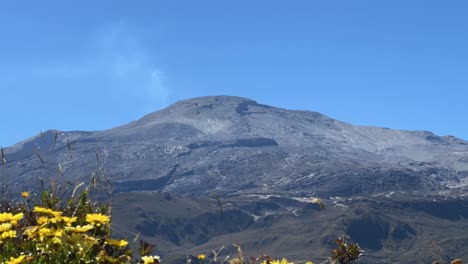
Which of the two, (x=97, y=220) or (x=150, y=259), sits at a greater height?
(x=97, y=220)

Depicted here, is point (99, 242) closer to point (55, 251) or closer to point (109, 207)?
point (55, 251)

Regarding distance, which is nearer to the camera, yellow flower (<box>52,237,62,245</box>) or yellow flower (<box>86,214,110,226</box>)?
yellow flower (<box>52,237,62,245</box>)

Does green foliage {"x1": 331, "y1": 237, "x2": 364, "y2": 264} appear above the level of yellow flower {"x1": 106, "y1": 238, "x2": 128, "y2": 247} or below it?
below

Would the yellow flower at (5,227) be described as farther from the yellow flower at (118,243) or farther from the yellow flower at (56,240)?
the yellow flower at (118,243)

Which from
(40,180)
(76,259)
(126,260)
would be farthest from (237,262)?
(40,180)

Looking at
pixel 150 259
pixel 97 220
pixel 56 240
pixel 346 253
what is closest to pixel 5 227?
pixel 56 240

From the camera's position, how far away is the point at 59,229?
17.5 ft

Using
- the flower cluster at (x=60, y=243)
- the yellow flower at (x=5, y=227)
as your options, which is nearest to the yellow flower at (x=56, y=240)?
the flower cluster at (x=60, y=243)

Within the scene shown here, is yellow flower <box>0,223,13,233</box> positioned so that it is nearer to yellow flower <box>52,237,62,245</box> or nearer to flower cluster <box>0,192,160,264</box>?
flower cluster <box>0,192,160,264</box>

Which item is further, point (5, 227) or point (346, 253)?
point (346, 253)

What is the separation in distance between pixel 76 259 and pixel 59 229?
1.23 ft

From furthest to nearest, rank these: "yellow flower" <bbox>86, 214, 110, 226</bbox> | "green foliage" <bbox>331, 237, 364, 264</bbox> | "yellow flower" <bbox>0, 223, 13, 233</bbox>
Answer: "green foliage" <bbox>331, 237, 364, 264</bbox> → "yellow flower" <bbox>86, 214, 110, 226</bbox> → "yellow flower" <bbox>0, 223, 13, 233</bbox>

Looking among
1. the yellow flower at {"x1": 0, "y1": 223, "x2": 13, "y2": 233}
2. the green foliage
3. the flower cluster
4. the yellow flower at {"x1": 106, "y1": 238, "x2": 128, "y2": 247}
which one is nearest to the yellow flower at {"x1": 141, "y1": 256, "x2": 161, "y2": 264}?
the flower cluster

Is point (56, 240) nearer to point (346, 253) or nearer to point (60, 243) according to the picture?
point (60, 243)
